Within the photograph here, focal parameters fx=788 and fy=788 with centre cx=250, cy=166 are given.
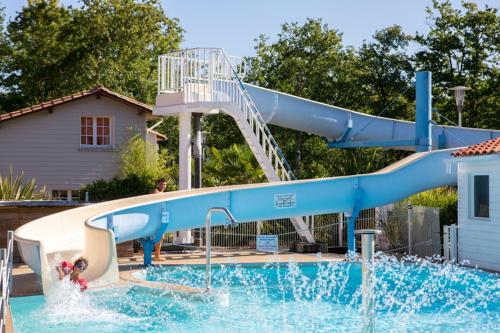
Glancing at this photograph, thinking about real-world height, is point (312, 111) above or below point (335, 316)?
above

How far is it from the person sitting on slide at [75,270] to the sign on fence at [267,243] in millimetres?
8632

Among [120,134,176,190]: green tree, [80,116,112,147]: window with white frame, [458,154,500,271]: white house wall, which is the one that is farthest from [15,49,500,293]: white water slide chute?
[80,116,112,147]: window with white frame

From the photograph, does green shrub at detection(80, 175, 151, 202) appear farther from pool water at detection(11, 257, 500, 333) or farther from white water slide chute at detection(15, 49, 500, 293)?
pool water at detection(11, 257, 500, 333)

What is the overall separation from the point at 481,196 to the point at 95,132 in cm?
1383

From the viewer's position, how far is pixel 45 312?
1123 cm

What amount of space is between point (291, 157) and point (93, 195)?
12459mm

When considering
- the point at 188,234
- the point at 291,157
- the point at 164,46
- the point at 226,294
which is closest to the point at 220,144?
the point at 291,157

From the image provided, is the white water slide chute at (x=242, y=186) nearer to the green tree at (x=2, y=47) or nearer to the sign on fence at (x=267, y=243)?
the sign on fence at (x=267, y=243)

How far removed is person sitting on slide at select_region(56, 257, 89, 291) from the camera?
12.0 m

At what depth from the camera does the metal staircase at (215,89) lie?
2088cm

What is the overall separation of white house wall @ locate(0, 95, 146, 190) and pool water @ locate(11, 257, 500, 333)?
34.2 feet

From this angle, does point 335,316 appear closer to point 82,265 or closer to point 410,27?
point 82,265

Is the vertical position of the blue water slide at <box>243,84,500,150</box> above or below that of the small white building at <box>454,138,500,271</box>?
above

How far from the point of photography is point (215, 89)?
21344mm
